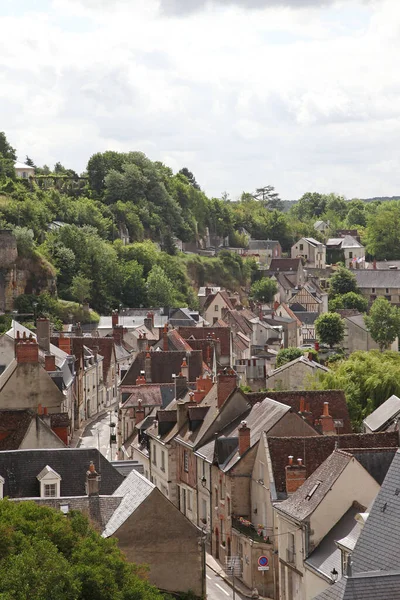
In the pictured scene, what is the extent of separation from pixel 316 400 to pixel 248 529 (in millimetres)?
8733

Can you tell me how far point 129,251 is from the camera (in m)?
140

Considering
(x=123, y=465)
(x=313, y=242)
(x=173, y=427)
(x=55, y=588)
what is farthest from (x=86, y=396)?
(x=313, y=242)

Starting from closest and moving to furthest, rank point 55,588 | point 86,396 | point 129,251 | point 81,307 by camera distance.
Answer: point 55,588 → point 86,396 → point 81,307 → point 129,251

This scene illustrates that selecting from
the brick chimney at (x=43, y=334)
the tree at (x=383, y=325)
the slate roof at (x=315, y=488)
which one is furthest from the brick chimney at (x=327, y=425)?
the tree at (x=383, y=325)

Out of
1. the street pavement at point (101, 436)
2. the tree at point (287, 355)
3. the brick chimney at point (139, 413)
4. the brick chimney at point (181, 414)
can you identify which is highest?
the brick chimney at point (181, 414)

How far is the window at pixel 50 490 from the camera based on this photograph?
39438 mm

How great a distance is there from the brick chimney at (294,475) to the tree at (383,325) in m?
82.5

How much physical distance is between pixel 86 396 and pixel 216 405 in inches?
1198

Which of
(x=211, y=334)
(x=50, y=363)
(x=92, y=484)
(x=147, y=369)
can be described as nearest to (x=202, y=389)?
(x=50, y=363)

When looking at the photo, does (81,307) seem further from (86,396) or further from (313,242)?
(313,242)

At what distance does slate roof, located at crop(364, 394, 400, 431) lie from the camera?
177 ft

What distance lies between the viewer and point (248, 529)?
147 feet

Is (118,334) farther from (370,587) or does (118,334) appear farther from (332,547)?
(370,587)

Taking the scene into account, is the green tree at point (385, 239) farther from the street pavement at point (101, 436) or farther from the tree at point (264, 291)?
the street pavement at point (101, 436)
